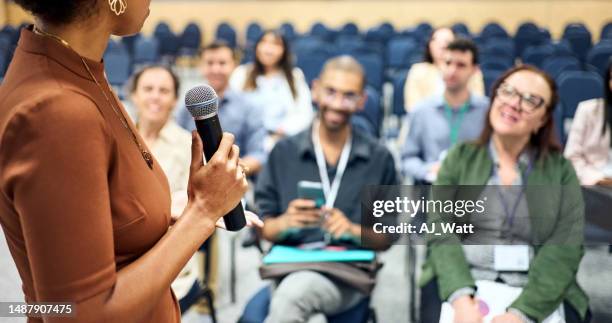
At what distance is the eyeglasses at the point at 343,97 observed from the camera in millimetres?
2557

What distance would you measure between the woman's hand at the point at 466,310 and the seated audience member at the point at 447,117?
1.57m

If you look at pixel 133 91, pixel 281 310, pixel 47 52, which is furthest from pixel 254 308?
pixel 47 52

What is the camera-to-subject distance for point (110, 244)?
753 millimetres

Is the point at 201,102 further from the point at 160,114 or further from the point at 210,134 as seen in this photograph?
the point at 160,114

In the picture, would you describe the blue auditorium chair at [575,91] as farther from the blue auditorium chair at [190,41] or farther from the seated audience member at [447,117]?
the blue auditorium chair at [190,41]

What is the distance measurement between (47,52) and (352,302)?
1558 millimetres

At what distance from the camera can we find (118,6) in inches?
32.1

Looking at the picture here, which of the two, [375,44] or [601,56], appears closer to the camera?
[601,56]

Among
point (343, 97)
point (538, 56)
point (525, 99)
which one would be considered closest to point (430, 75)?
point (538, 56)

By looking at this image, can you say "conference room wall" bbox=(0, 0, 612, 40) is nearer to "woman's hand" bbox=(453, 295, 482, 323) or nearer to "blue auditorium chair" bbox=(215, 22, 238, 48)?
"blue auditorium chair" bbox=(215, 22, 238, 48)

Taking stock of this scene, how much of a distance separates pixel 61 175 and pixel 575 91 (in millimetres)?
2560

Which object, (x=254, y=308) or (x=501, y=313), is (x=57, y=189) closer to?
(x=501, y=313)

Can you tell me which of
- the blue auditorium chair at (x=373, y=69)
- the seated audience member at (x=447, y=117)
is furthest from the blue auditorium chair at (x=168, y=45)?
the seated audience member at (x=447, y=117)

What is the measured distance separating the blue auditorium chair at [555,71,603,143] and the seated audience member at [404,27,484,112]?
182cm
